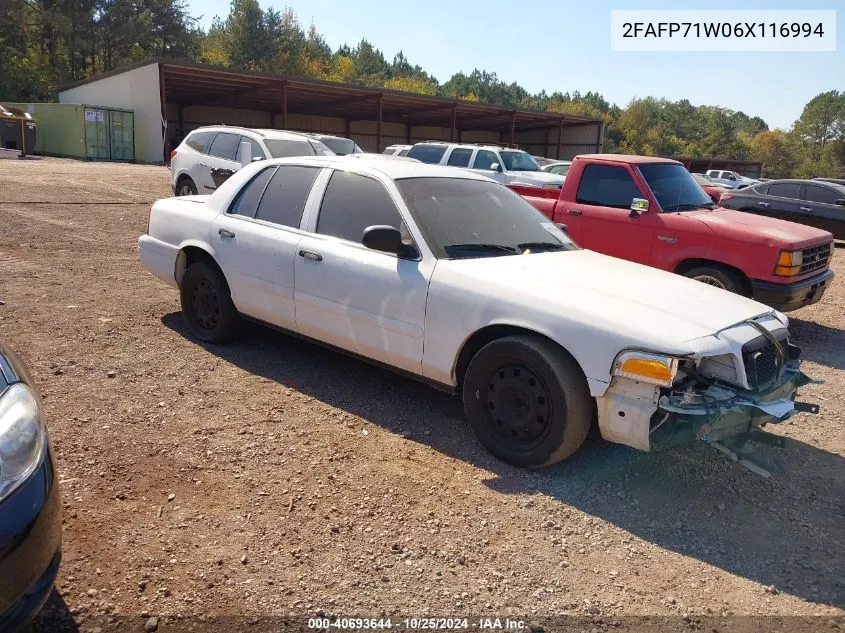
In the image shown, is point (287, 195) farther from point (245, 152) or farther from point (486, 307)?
point (245, 152)

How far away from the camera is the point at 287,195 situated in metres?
4.79

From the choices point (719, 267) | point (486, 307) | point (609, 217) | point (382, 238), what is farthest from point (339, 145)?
point (486, 307)

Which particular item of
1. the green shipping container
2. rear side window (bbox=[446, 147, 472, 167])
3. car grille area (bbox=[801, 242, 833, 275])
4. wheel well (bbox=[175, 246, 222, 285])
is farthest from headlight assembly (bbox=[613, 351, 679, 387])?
the green shipping container

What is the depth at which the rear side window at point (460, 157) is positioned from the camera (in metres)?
13.9

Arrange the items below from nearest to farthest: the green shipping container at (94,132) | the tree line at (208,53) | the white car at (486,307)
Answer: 1. the white car at (486,307)
2. the green shipping container at (94,132)
3. the tree line at (208,53)

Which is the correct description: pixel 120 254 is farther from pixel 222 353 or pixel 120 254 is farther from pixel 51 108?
pixel 51 108

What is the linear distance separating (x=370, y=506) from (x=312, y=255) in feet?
6.18

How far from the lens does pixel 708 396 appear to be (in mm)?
3172

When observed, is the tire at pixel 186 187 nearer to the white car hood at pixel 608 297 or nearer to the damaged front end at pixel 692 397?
the white car hood at pixel 608 297

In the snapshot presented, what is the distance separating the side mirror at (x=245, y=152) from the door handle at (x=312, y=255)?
25.5 ft

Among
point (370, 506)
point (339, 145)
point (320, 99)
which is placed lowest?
point (370, 506)

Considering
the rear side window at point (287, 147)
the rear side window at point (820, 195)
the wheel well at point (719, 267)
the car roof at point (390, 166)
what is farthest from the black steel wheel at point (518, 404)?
the rear side window at point (820, 195)

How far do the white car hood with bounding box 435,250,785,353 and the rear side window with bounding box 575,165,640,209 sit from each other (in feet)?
Result: 10.8

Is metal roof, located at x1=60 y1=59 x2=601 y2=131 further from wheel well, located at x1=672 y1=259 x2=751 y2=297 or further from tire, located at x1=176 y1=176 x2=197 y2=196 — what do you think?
wheel well, located at x1=672 y1=259 x2=751 y2=297
